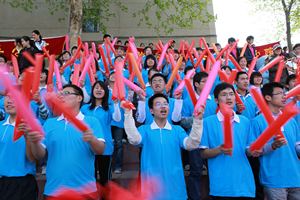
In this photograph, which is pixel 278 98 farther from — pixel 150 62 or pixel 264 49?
pixel 264 49

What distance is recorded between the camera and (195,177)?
175 inches

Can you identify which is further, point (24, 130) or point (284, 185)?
point (284, 185)

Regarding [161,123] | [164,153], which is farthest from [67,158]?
[161,123]

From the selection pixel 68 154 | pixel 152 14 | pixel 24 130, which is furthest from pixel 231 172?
pixel 152 14

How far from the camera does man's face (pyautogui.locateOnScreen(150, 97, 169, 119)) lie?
3809 millimetres

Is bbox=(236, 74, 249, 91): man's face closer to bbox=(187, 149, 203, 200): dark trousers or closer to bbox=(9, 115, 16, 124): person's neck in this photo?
bbox=(187, 149, 203, 200): dark trousers

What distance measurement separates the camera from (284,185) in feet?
11.8

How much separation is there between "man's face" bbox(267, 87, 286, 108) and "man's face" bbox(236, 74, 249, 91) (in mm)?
1366

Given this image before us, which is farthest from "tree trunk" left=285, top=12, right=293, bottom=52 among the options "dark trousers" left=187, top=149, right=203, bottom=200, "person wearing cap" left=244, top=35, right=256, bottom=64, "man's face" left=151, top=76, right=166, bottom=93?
"dark trousers" left=187, top=149, right=203, bottom=200

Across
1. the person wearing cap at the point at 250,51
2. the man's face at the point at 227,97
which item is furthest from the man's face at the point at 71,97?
the person wearing cap at the point at 250,51

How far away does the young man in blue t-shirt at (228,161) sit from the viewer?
138 inches

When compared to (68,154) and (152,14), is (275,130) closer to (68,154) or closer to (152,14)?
(68,154)

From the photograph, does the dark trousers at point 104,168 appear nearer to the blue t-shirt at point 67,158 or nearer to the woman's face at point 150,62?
the blue t-shirt at point 67,158

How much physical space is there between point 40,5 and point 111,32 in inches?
159
